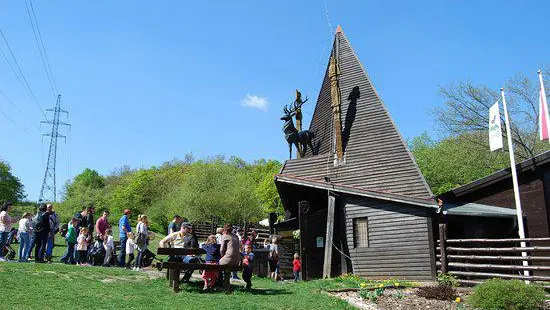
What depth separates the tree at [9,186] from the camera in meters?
68.5

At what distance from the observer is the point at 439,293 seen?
38.0ft

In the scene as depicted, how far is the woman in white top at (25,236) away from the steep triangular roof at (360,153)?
9.79 metres

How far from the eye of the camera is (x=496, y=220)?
57.7 feet

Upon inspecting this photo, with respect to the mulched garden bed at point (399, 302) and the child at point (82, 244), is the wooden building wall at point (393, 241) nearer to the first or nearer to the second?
the mulched garden bed at point (399, 302)

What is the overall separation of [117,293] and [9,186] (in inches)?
2784

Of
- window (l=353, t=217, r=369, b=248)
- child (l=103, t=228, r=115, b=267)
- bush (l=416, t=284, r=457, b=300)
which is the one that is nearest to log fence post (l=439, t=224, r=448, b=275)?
bush (l=416, t=284, r=457, b=300)

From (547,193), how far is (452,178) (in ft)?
64.4

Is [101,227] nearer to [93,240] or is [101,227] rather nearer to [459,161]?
[93,240]

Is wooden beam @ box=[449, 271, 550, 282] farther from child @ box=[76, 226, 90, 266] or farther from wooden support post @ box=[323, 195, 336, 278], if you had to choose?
child @ box=[76, 226, 90, 266]

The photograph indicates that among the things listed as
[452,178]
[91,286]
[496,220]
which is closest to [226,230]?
[91,286]

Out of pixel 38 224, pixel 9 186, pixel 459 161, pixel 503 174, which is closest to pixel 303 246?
pixel 503 174

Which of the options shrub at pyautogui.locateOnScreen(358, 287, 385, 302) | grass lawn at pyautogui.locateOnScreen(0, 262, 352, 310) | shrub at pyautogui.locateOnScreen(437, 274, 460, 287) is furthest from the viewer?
shrub at pyautogui.locateOnScreen(437, 274, 460, 287)

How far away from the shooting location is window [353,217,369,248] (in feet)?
58.4

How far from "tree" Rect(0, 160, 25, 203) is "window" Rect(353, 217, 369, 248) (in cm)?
6487
